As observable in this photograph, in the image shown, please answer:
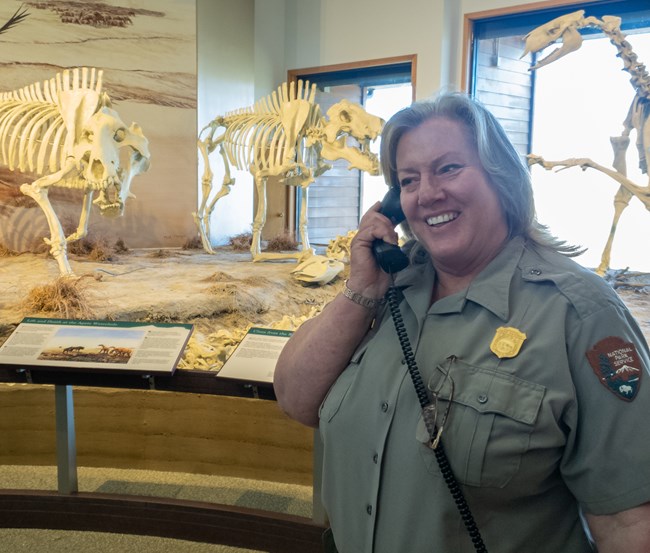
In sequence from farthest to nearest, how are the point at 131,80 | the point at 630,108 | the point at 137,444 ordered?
the point at 131,80 < the point at 630,108 < the point at 137,444

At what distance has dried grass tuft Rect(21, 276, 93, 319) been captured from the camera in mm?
4926

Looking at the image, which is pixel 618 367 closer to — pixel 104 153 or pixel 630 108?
pixel 630 108

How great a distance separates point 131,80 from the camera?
845cm

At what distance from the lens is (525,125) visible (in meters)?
6.20

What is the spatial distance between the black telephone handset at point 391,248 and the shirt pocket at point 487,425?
1.01 feet

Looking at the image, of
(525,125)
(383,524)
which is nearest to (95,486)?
(383,524)

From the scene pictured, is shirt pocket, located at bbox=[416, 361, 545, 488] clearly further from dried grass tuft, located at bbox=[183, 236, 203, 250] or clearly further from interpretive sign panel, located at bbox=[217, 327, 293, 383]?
dried grass tuft, located at bbox=[183, 236, 203, 250]

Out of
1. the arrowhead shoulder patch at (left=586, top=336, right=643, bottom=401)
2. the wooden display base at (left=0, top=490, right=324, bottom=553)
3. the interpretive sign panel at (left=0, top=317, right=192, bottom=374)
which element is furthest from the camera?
the wooden display base at (left=0, top=490, right=324, bottom=553)

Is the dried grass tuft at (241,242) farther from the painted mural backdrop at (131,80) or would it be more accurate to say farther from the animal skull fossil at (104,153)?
the animal skull fossil at (104,153)

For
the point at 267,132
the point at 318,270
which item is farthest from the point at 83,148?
the point at 318,270

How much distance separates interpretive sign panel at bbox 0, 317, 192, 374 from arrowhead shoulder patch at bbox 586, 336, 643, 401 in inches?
68.9

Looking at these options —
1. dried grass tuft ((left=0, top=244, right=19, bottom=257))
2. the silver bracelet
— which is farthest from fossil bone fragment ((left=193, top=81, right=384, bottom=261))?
the silver bracelet

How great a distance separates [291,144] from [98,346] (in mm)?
4993

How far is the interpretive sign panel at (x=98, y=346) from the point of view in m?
2.58
